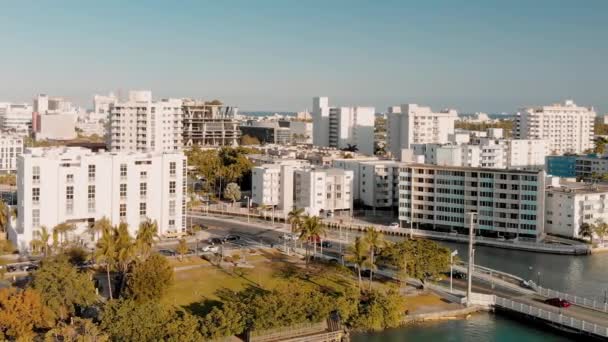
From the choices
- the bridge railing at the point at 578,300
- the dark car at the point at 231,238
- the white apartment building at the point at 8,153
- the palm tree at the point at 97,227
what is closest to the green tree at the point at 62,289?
the palm tree at the point at 97,227

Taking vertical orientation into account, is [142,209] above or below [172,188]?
below

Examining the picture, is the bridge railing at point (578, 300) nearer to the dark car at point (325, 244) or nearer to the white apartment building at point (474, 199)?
the dark car at point (325, 244)

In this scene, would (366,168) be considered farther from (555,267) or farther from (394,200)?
(555,267)

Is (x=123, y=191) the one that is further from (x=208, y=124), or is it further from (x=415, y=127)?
(x=208, y=124)

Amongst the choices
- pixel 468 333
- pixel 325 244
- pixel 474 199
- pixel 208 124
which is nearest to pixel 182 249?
pixel 325 244

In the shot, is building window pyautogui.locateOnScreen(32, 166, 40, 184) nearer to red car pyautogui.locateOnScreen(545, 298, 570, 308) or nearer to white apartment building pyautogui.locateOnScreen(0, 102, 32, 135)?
red car pyautogui.locateOnScreen(545, 298, 570, 308)

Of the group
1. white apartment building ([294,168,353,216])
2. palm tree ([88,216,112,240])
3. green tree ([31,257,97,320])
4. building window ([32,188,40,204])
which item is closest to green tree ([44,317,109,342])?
green tree ([31,257,97,320])
